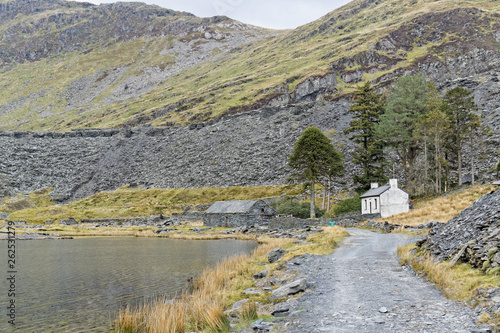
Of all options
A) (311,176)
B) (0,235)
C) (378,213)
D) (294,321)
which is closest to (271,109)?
(311,176)

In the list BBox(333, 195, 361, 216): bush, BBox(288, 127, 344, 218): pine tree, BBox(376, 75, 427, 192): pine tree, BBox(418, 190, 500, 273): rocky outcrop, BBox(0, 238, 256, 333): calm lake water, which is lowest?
BBox(0, 238, 256, 333): calm lake water

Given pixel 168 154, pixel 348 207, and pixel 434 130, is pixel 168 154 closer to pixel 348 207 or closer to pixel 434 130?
pixel 348 207

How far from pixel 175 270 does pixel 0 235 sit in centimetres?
5774

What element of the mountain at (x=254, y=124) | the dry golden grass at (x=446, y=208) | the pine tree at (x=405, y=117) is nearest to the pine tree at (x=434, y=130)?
the pine tree at (x=405, y=117)

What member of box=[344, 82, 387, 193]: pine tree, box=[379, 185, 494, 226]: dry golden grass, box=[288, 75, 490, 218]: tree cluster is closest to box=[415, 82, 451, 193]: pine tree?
box=[288, 75, 490, 218]: tree cluster

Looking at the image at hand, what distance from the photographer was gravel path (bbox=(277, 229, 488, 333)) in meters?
9.51

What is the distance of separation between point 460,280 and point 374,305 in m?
3.28

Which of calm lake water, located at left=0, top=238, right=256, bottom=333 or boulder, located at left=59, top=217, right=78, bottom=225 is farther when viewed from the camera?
boulder, located at left=59, top=217, right=78, bottom=225

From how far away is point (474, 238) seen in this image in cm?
1472

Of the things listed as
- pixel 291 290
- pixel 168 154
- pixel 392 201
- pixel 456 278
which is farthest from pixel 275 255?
pixel 168 154

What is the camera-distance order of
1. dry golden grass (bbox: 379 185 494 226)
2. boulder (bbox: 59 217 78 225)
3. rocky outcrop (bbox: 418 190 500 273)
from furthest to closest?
boulder (bbox: 59 217 78 225) < dry golden grass (bbox: 379 185 494 226) < rocky outcrop (bbox: 418 190 500 273)

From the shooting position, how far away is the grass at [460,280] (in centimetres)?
1049

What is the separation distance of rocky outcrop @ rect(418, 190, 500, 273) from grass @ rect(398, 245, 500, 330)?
408 millimetres

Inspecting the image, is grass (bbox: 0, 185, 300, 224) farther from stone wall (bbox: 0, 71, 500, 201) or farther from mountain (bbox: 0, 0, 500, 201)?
mountain (bbox: 0, 0, 500, 201)
